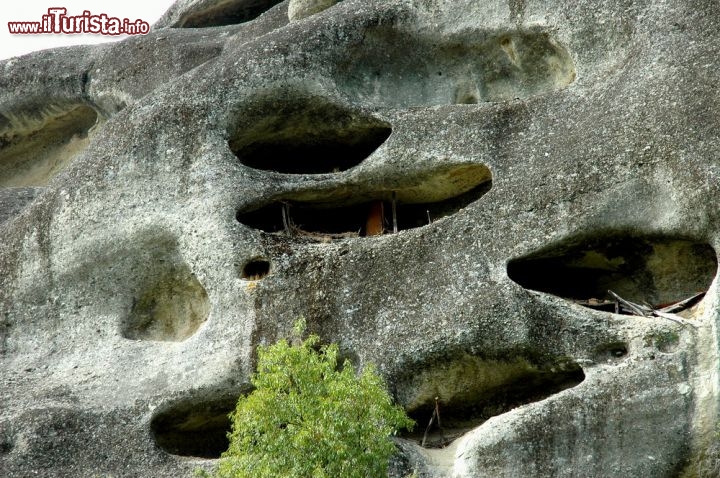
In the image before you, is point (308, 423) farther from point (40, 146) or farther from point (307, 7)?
point (40, 146)

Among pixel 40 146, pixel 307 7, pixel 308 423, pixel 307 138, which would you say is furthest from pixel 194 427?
pixel 40 146

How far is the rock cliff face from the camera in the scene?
39.3ft

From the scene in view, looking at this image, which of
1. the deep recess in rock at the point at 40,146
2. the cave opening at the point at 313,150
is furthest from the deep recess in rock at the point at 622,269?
the deep recess in rock at the point at 40,146

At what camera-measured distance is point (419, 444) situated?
12.6m

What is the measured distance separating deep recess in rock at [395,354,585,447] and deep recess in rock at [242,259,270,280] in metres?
1.98

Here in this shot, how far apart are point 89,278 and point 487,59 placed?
502cm

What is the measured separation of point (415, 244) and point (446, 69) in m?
3.43

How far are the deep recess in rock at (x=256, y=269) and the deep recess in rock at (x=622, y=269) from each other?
2374 mm

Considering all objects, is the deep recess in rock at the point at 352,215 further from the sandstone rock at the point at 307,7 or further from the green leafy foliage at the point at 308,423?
the green leafy foliage at the point at 308,423

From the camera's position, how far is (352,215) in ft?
50.4

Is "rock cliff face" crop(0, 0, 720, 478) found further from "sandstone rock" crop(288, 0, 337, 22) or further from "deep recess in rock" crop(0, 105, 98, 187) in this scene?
"deep recess in rock" crop(0, 105, 98, 187)

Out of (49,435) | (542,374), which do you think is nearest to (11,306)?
(49,435)

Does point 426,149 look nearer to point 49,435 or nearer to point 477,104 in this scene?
point 477,104

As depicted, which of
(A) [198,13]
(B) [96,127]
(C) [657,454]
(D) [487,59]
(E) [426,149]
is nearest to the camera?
(C) [657,454]
